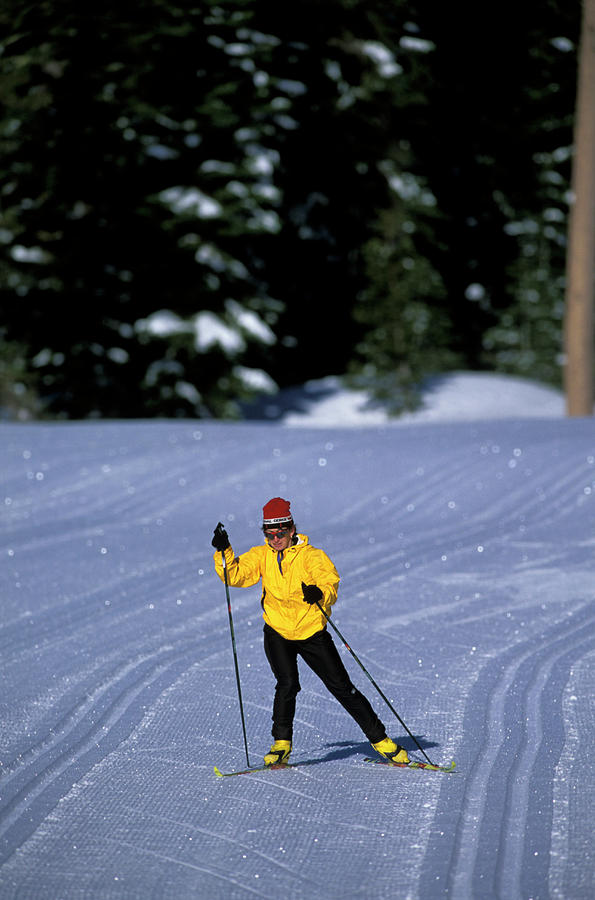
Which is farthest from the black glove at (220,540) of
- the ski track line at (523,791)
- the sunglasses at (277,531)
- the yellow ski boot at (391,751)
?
the ski track line at (523,791)

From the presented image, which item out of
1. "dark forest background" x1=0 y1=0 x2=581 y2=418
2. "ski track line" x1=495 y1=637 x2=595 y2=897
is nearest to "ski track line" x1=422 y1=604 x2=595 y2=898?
"ski track line" x1=495 y1=637 x2=595 y2=897

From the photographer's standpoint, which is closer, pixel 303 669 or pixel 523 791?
pixel 523 791

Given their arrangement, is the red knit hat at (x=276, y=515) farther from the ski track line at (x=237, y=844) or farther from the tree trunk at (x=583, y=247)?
the tree trunk at (x=583, y=247)

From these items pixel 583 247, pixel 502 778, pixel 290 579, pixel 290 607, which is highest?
pixel 290 579

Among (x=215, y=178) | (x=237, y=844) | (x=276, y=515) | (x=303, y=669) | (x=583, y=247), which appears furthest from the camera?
(x=215, y=178)

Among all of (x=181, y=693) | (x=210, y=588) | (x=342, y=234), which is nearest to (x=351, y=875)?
(x=181, y=693)

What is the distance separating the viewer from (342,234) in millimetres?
29719

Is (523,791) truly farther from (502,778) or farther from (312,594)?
(312,594)

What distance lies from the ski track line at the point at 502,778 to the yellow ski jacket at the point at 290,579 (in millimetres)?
1155

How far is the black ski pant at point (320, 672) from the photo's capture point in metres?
6.27

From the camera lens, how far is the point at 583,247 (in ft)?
66.6

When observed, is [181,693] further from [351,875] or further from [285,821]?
[351,875]

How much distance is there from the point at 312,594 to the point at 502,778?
4.92 ft

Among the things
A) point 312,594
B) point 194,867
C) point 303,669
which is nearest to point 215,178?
point 303,669
